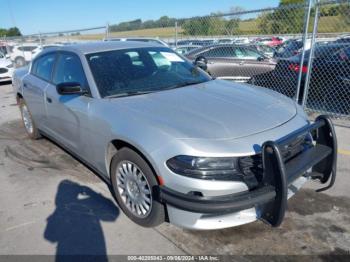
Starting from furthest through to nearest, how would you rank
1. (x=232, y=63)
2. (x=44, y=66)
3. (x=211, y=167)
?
(x=232, y=63) < (x=44, y=66) < (x=211, y=167)

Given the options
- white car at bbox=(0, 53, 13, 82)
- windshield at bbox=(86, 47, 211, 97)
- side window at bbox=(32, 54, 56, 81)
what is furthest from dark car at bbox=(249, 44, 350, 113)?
white car at bbox=(0, 53, 13, 82)

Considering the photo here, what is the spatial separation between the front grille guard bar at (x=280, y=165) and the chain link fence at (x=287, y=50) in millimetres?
2361

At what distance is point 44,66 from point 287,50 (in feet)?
25.2

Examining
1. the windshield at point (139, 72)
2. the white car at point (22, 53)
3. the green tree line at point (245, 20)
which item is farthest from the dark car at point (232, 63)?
the white car at point (22, 53)

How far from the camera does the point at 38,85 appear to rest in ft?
15.3

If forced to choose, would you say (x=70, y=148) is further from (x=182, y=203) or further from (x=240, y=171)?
(x=240, y=171)

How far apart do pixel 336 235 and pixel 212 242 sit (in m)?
1.12

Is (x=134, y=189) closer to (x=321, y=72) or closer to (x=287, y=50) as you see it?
(x=321, y=72)

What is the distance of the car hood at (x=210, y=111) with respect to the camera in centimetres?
263

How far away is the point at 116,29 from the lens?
15461 millimetres

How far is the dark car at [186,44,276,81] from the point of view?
372 inches

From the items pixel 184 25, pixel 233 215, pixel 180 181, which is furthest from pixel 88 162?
pixel 184 25

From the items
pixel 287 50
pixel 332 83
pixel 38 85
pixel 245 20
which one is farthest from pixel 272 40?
pixel 38 85

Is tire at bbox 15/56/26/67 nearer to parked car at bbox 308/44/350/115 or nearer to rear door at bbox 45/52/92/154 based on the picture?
rear door at bbox 45/52/92/154
